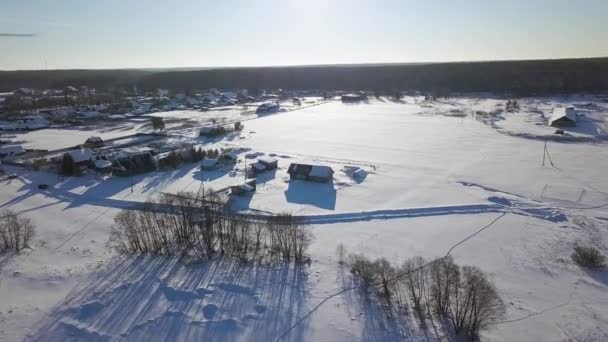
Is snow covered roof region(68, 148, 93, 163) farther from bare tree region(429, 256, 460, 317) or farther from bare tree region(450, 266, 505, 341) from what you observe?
bare tree region(450, 266, 505, 341)

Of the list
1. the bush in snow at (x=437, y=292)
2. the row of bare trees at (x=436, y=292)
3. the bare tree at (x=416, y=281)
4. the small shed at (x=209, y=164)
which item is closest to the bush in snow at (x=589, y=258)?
the row of bare trees at (x=436, y=292)

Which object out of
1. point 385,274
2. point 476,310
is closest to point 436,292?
point 476,310

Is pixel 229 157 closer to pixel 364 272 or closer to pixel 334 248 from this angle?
pixel 334 248

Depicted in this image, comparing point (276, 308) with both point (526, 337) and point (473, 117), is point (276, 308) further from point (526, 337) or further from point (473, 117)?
point (473, 117)

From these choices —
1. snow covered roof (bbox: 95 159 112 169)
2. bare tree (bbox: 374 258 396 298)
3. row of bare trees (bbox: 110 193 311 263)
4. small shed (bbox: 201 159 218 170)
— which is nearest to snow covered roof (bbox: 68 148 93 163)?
snow covered roof (bbox: 95 159 112 169)

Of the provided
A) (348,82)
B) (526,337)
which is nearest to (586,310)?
(526,337)

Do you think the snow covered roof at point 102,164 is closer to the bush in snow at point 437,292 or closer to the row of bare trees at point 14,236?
the row of bare trees at point 14,236
